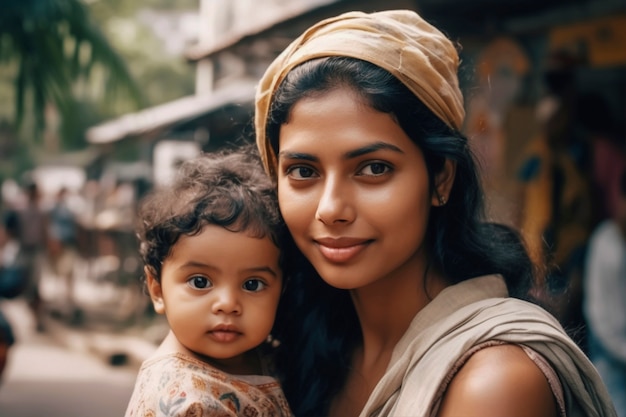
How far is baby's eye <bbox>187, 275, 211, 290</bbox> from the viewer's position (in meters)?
2.10

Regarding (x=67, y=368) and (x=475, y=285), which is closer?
(x=475, y=285)

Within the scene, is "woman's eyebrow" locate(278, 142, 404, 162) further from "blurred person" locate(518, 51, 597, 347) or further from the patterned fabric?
"blurred person" locate(518, 51, 597, 347)

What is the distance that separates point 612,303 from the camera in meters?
4.90

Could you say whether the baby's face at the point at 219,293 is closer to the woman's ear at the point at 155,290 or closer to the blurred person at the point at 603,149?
the woman's ear at the point at 155,290

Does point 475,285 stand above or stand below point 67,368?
above

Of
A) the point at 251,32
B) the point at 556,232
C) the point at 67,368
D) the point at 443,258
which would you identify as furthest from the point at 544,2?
the point at 67,368

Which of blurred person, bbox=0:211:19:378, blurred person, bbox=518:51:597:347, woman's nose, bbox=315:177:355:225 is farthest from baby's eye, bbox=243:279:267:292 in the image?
blurred person, bbox=518:51:597:347

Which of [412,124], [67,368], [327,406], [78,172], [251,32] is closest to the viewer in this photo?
[412,124]

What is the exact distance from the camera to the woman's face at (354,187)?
188cm

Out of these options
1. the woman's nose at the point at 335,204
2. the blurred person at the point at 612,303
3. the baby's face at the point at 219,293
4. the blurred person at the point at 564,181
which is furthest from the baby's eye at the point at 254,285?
the blurred person at the point at 564,181

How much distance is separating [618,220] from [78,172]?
112ft

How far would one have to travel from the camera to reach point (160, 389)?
6.44 ft

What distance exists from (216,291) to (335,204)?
0.41 m

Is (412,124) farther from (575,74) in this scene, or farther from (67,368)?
(67,368)
